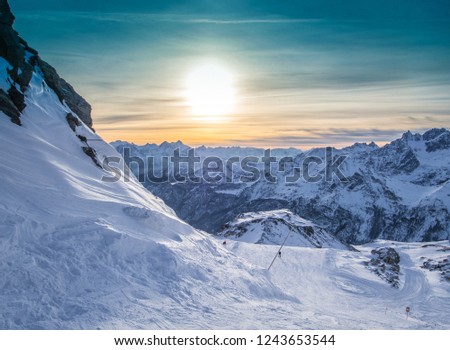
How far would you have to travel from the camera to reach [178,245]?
24703mm

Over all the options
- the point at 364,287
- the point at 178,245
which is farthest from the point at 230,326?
the point at 364,287

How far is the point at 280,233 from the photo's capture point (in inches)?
3654

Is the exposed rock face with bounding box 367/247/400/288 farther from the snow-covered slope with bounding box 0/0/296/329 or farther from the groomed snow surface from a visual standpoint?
the snow-covered slope with bounding box 0/0/296/329

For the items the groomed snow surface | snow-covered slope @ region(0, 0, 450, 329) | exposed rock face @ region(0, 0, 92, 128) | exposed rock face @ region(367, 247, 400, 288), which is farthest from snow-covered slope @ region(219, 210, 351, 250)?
the groomed snow surface

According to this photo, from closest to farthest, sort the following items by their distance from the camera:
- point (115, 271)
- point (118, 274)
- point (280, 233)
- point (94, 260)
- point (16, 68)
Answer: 1. point (118, 274)
2. point (115, 271)
3. point (94, 260)
4. point (16, 68)
5. point (280, 233)

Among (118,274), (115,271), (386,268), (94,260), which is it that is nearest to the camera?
(118,274)

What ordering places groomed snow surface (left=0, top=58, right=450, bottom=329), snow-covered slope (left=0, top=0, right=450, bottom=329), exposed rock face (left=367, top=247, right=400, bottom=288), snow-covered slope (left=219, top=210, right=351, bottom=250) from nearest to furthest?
groomed snow surface (left=0, top=58, right=450, bottom=329) → snow-covered slope (left=0, top=0, right=450, bottom=329) → exposed rock face (left=367, top=247, right=400, bottom=288) → snow-covered slope (left=219, top=210, right=351, bottom=250)

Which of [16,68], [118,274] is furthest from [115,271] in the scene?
[16,68]

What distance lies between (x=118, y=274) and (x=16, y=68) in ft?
112

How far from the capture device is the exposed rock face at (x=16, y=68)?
34344 millimetres

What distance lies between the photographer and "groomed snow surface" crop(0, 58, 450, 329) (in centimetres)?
1545

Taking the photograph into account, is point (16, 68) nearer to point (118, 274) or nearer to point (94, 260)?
point (94, 260)

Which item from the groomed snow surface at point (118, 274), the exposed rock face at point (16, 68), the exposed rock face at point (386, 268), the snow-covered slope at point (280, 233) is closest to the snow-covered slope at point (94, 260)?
the groomed snow surface at point (118, 274)

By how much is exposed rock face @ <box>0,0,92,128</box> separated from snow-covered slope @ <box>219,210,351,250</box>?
4687 centimetres
